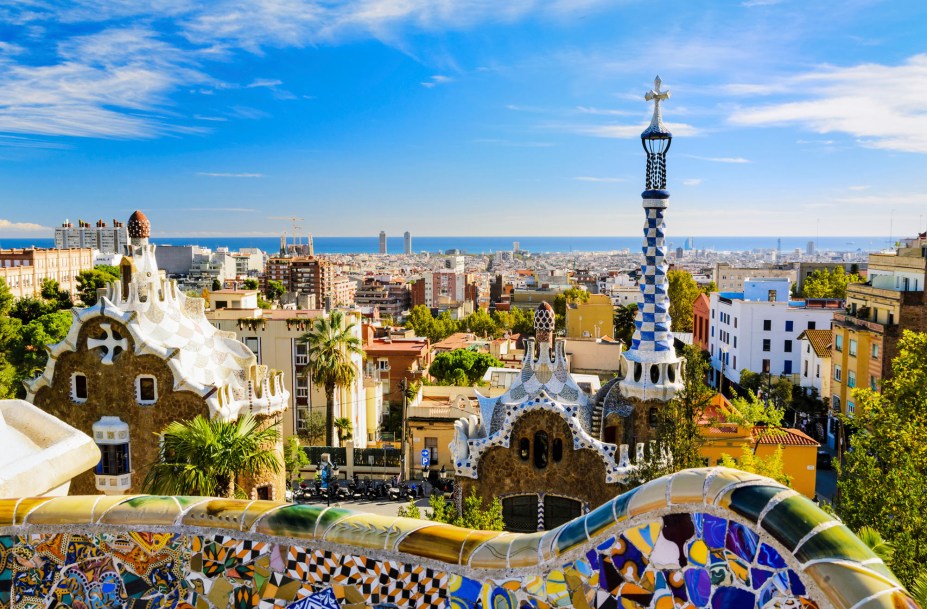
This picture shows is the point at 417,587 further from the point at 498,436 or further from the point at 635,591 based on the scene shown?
the point at 498,436

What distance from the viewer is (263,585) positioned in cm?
475

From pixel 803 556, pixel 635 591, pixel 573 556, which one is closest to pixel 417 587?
pixel 573 556

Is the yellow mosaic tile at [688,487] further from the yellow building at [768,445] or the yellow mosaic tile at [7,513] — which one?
the yellow building at [768,445]

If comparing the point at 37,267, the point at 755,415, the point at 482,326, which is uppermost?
Answer: the point at 37,267

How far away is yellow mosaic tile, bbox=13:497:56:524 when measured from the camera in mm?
4930

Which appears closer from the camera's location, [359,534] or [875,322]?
[359,534]

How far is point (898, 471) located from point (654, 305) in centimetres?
698

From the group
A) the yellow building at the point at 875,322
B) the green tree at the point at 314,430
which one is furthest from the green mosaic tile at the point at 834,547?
the yellow building at the point at 875,322

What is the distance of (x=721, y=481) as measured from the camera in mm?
3967

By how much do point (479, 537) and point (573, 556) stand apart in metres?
0.61

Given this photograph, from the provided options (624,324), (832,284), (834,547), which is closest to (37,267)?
(624,324)

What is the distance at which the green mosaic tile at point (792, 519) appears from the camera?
362 cm

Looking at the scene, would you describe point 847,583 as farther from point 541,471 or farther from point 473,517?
point 541,471

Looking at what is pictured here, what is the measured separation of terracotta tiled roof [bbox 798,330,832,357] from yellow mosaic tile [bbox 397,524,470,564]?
136 ft
